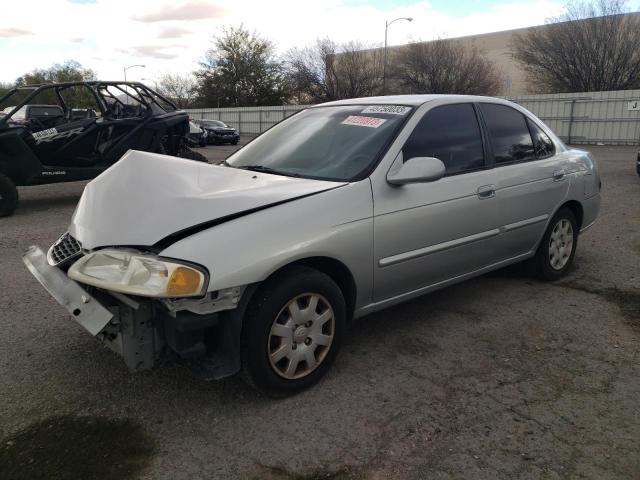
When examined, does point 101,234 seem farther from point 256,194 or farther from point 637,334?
point 637,334

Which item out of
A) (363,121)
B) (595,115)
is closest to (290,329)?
(363,121)

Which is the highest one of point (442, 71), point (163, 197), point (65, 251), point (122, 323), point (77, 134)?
point (442, 71)

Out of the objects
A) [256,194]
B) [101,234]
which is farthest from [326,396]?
[101,234]

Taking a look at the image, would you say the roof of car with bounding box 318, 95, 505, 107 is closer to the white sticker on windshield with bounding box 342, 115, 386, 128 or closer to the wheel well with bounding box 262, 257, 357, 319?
the white sticker on windshield with bounding box 342, 115, 386, 128

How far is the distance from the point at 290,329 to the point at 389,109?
70.5 inches

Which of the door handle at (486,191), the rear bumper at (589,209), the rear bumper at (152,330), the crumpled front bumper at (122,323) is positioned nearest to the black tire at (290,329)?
the rear bumper at (152,330)

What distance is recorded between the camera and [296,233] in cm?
285

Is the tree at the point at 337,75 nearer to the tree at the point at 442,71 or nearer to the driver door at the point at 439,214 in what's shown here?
the tree at the point at 442,71

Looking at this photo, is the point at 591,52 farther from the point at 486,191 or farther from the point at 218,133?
the point at 486,191

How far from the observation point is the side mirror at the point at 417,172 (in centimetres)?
326

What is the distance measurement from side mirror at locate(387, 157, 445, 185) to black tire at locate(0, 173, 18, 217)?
6.95 meters

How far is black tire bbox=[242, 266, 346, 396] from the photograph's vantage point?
2.72 meters

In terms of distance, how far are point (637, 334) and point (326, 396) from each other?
237 centimetres

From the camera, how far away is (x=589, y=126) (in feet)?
74.7
